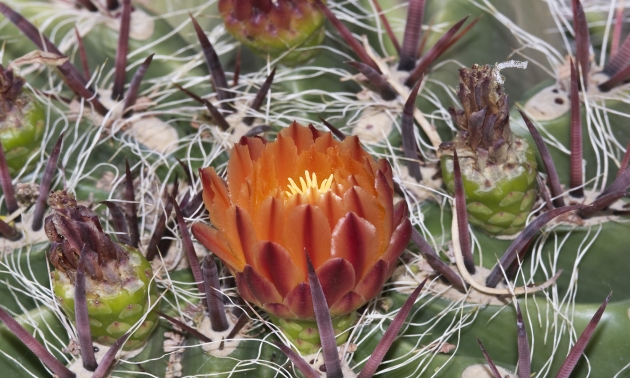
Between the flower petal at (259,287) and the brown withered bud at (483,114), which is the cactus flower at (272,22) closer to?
the brown withered bud at (483,114)

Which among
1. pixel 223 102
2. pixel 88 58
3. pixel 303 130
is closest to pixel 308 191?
pixel 303 130

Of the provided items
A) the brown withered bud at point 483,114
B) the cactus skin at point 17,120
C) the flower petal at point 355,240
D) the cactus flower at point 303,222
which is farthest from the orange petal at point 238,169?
the cactus skin at point 17,120

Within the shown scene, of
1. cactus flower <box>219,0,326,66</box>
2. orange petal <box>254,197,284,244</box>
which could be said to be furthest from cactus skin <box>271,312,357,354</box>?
cactus flower <box>219,0,326,66</box>

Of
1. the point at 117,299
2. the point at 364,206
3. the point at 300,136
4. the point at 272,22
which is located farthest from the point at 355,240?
the point at 272,22

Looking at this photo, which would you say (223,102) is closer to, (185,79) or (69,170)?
(185,79)

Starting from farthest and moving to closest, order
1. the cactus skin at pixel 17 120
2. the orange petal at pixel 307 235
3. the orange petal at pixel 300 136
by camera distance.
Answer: the cactus skin at pixel 17 120, the orange petal at pixel 300 136, the orange petal at pixel 307 235

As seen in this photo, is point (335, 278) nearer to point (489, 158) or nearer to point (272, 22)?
point (489, 158)
